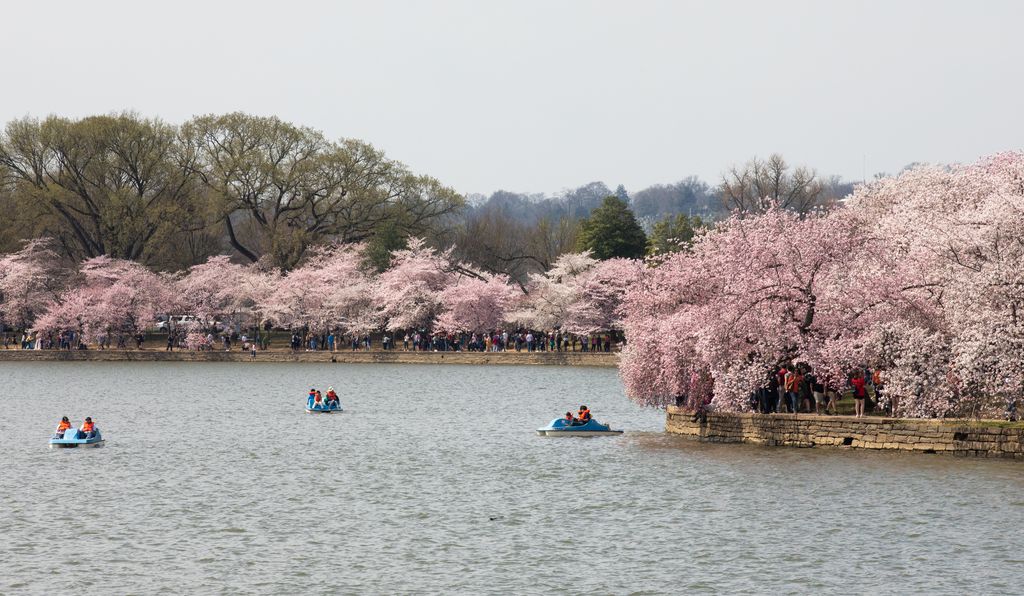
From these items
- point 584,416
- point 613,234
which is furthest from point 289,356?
point 584,416

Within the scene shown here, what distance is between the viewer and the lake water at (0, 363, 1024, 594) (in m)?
23.6

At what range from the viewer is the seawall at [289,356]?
8975 cm

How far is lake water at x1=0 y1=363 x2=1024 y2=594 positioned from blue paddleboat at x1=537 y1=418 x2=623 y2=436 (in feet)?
3.01

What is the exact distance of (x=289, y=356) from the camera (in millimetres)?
95188

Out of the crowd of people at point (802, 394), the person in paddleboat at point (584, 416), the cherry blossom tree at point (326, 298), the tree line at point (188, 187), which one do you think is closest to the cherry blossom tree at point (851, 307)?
the crowd of people at point (802, 394)

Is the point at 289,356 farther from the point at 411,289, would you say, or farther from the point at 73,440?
the point at 73,440

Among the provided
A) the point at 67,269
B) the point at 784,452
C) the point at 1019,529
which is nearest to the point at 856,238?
the point at 784,452

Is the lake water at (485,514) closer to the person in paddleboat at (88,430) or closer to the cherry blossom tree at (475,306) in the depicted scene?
the person in paddleboat at (88,430)

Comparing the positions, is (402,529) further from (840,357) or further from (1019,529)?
(840,357)

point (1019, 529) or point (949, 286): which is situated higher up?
point (949, 286)

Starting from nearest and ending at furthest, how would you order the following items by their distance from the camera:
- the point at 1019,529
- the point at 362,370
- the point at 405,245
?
the point at 1019,529 < the point at 362,370 < the point at 405,245

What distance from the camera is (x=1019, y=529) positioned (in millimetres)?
26734

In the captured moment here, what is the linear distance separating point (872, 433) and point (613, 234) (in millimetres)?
60177

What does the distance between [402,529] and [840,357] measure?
1579 centimetres
